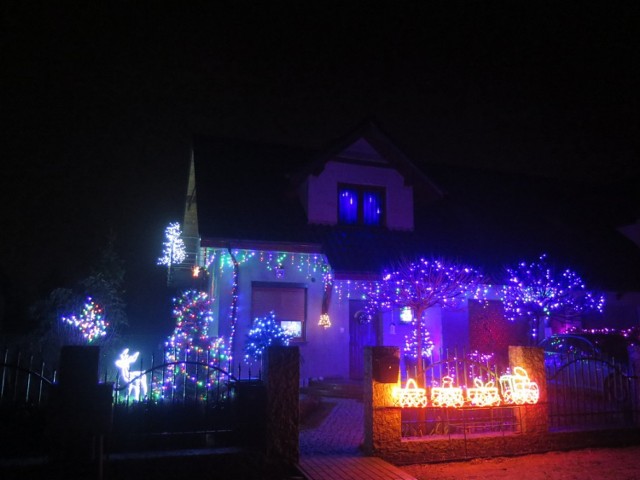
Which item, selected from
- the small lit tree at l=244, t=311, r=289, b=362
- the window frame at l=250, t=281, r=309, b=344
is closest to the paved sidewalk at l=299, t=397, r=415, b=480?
the small lit tree at l=244, t=311, r=289, b=362

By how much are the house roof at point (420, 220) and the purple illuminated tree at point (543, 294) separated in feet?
2.05

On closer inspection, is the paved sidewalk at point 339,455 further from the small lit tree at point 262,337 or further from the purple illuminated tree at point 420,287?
the small lit tree at point 262,337

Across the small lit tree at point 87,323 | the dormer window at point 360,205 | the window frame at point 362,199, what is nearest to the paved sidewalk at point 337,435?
the window frame at point 362,199

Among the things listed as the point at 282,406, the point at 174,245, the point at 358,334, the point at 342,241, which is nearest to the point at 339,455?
the point at 282,406

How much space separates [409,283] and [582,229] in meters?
11.4

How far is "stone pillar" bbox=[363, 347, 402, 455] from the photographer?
7645 mm

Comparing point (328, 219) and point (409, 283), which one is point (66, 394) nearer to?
point (409, 283)

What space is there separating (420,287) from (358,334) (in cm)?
472

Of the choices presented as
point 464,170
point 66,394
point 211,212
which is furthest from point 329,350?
point 464,170

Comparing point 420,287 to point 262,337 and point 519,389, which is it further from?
point 262,337

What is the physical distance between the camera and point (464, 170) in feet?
72.3

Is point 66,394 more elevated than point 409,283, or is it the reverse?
point 409,283

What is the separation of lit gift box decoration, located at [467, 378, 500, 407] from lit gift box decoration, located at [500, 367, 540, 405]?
0.49ft

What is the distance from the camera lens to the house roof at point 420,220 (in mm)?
14680
